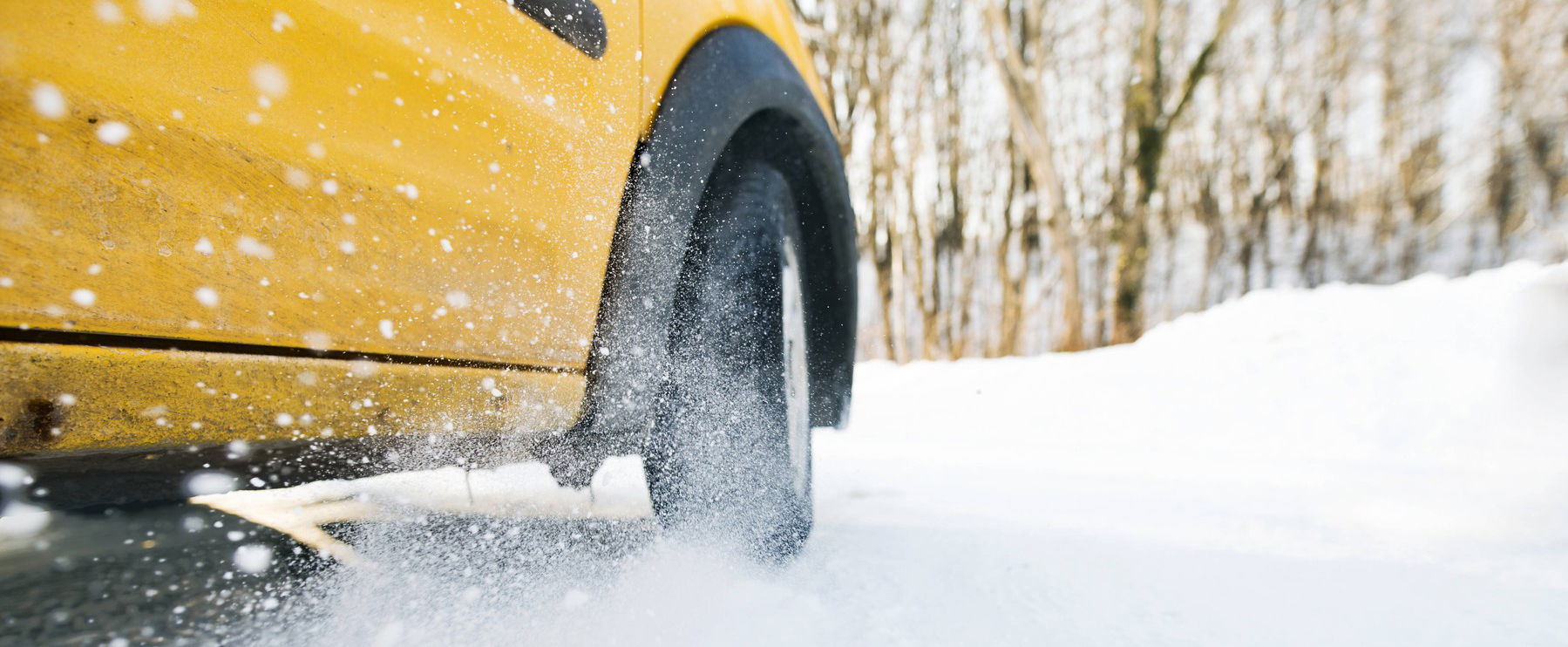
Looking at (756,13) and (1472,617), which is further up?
(756,13)

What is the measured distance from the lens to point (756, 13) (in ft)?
5.87

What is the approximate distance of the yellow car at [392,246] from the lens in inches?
26.5

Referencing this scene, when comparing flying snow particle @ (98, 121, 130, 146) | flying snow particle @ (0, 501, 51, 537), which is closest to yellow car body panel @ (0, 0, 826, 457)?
flying snow particle @ (98, 121, 130, 146)

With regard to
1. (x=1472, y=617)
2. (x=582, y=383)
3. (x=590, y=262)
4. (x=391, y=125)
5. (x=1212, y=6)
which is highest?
(x=1212, y=6)

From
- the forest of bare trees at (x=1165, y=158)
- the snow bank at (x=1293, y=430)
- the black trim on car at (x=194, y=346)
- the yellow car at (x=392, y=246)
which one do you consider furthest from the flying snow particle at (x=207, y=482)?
the forest of bare trees at (x=1165, y=158)

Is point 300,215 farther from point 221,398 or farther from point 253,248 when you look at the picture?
point 221,398

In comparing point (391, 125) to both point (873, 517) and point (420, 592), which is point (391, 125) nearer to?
point (420, 592)

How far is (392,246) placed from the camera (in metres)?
0.96

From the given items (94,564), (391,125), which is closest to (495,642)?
(391,125)

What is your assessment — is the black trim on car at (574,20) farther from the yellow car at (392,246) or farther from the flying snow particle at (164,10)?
the flying snow particle at (164,10)

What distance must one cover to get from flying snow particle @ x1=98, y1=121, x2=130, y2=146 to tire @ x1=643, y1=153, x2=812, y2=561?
89 centimetres

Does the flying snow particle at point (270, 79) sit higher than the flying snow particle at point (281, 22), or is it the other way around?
the flying snow particle at point (281, 22)

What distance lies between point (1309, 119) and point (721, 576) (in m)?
20.4

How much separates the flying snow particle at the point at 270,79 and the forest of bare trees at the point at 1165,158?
9.34 m
